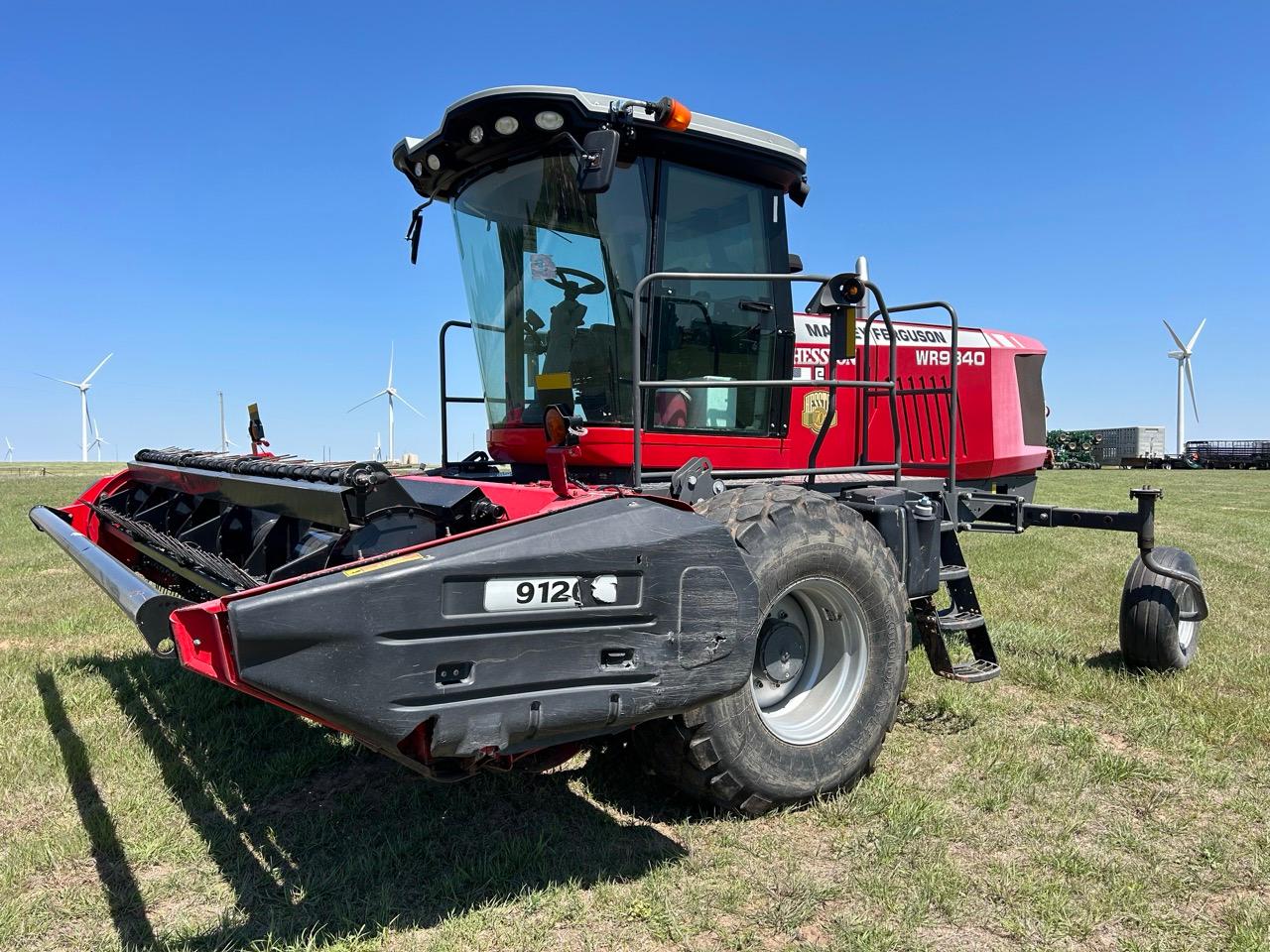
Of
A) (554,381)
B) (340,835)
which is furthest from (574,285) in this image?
(340,835)

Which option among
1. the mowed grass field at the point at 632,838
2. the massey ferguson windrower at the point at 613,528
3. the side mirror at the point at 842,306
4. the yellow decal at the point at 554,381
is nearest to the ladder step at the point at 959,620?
the massey ferguson windrower at the point at 613,528

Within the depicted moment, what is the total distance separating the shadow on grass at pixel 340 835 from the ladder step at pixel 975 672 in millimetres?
1857

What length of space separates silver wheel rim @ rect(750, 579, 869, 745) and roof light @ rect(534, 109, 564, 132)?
7.12ft

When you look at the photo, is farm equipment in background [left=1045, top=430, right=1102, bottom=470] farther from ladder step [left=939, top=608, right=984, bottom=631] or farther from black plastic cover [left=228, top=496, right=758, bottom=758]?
black plastic cover [left=228, top=496, right=758, bottom=758]

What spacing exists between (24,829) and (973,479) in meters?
5.72

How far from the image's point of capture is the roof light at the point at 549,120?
12.3 feet

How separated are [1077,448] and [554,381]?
58.0m

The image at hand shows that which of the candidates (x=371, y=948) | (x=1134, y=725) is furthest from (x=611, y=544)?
(x=1134, y=725)

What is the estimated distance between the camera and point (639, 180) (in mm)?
4020

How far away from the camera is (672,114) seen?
3.63 metres

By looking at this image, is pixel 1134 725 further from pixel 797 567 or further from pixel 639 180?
pixel 639 180

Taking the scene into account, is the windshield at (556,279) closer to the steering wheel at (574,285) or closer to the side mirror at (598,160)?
the steering wheel at (574,285)

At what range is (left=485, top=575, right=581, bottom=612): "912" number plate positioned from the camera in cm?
265

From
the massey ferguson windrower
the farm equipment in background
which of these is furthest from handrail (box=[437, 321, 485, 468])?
the farm equipment in background
